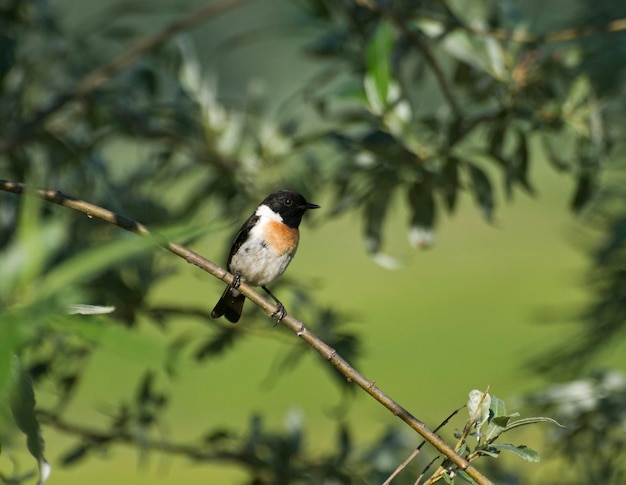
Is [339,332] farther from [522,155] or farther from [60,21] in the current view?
[60,21]

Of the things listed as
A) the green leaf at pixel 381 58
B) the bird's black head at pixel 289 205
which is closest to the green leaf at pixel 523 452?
the green leaf at pixel 381 58

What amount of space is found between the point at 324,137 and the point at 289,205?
0.57ft

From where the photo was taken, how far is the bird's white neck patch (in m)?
2.10

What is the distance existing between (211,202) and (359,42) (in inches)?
20.3

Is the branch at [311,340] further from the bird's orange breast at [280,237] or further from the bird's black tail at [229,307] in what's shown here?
the bird's orange breast at [280,237]

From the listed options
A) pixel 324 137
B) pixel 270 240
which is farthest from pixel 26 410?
pixel 270 240

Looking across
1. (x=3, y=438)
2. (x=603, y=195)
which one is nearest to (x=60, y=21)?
(x=603, y=195)

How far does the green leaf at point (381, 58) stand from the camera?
1.70 m

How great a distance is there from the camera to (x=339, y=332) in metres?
2.08

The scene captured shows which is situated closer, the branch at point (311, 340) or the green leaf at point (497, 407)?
the branch at point (311, 340)

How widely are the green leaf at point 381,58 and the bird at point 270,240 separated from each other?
367 mm

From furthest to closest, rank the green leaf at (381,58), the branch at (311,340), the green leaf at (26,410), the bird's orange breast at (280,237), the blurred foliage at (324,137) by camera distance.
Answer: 1. the bird's orange breast at (280,237)
2. the blurred foliage at (324,137)
3. the green leaf at (381,58)
4. the branch at (311,340)
5. the green leaf at (26,410)

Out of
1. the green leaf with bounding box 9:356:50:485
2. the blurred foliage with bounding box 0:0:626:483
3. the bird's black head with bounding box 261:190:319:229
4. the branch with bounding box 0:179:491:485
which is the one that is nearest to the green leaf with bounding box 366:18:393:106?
the blurred foliage with bounding box 0:0:626:483

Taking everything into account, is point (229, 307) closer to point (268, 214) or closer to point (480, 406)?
point (268, 214)
